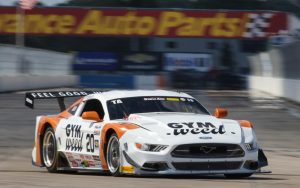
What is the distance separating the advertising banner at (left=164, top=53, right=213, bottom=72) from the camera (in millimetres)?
78625

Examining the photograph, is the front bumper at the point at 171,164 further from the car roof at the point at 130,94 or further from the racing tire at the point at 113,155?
the car roof at the point at 130,94

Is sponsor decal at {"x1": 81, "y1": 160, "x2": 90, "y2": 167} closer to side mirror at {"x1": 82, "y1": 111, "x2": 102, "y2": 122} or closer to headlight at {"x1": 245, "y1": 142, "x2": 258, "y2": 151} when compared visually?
→ side mirror at {"x1": 82, "y1": 111, "x2": 102, "y2": 122}

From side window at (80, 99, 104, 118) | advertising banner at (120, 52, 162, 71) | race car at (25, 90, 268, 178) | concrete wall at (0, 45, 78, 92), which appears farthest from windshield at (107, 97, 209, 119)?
advertising banner at (120, 52, 162, 71)

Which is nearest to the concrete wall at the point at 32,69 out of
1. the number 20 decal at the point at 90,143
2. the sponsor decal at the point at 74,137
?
the sponsor decal at the point at 74,137

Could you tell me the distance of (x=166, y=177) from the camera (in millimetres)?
11258

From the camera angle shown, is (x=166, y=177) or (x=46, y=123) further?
(x=46, y=123)

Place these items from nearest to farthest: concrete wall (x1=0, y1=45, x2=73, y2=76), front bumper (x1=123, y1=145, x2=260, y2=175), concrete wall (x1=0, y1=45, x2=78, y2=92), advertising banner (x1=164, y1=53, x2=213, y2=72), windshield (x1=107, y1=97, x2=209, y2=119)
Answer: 1. front bumper (x1=123, y1=145, x2=260, y2=175)
2. windshield (x1=107, y1=97, x2=209, y2=119)
3. concrete wall (x1=0, y1=45, x2=78, y2=92)
4. concrete wall (x1=0, y1=45, x2=73, y2=76)
5. advertising banner (x1=164, y1=53, x2=213, y2=72)

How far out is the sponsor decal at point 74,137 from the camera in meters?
12.5

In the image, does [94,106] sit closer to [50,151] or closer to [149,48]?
[50,151]

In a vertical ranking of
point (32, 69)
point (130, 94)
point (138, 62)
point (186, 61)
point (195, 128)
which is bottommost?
point (138, 62)

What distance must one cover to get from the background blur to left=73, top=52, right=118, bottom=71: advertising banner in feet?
0.28

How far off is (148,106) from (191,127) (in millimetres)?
1312

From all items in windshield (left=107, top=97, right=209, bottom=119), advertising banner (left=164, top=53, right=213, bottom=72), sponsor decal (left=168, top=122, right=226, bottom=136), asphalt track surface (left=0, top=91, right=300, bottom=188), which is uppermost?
windshield (left=107, top=97, right=209, bottom=119)

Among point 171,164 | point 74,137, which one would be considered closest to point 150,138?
point 171,164
